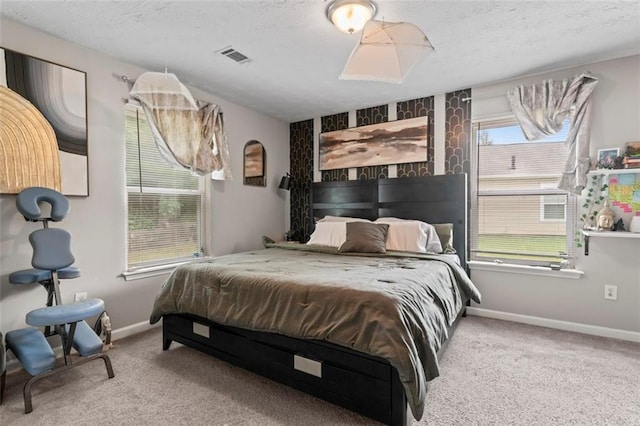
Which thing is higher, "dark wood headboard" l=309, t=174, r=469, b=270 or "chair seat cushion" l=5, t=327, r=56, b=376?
"dark wood headboard" l=309, t=174, r=469, b=270

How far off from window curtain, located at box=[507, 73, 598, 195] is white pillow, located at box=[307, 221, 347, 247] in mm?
2138

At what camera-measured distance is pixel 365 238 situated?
3.15 metres

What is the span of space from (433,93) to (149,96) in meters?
2.98

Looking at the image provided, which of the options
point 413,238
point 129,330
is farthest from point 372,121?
point 129,330

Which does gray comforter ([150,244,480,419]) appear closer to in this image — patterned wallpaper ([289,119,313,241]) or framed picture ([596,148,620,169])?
framed picture ([596,148,620,169])

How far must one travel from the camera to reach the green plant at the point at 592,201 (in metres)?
2.85

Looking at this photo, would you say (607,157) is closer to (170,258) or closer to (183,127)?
(183,127)

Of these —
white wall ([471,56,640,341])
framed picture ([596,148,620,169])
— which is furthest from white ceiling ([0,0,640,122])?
framed picture ([596,148,620,169])

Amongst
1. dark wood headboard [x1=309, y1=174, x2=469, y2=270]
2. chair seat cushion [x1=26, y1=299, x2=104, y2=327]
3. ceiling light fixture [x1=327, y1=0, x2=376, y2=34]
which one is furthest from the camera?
dark wood headboard [x1=309, y1=174, x2=469, y2=270]

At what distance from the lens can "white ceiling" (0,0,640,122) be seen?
6.82ft

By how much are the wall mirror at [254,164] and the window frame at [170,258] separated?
0.68 m

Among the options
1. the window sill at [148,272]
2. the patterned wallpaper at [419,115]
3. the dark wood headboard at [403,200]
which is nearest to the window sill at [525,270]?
the dark wood headboard at [403,200]

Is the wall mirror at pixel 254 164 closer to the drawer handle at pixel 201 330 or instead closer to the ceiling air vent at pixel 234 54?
the ceiling air vent at pixel 234 54

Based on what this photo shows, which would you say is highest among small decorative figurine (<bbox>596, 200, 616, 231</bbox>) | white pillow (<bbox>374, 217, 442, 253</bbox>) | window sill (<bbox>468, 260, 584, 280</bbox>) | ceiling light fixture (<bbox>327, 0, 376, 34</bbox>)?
ceiling light fixture (<bbox>327, 0, 376, 34</bbox>)
